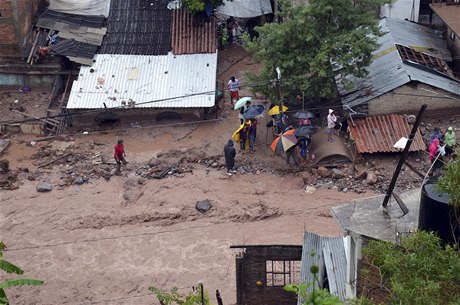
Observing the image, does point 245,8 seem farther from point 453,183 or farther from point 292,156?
point 453,183

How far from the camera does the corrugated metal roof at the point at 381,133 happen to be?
745 inches

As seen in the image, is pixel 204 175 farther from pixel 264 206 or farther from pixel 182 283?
pixel 182 283

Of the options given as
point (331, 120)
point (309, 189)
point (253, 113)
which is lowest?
point (309, 189)

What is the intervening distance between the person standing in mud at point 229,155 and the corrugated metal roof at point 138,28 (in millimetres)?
5646

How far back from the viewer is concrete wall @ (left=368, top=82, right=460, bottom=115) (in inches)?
779

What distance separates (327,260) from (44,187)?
933cm

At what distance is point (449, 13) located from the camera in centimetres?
2280

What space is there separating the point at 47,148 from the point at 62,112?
65.8 inches

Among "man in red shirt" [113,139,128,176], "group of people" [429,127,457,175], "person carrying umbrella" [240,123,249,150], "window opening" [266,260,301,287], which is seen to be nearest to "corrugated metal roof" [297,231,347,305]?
"window opening" [266,260,301,287]

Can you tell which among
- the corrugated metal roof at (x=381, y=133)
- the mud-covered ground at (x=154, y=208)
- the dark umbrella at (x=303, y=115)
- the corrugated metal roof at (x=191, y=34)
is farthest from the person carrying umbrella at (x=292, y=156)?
the corrugated metal roof at (x=191, y=34)

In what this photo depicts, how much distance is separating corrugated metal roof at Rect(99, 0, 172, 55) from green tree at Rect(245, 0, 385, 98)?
466 cm

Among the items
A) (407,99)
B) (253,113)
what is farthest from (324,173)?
(407,99)

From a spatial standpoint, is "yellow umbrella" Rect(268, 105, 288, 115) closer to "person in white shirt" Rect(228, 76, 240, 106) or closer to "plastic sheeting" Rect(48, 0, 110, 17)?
"person in white shirt" Rect(228, 76, 240, 106)

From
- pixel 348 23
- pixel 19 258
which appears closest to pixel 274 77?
pixel 348 23
